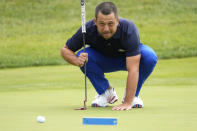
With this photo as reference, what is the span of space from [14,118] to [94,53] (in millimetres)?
1445

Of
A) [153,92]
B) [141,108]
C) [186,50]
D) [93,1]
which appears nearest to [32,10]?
[93,1]

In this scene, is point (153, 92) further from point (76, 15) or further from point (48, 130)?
point (76, 15)

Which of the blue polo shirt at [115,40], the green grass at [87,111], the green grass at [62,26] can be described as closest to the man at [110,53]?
the blue polo shirt at [115,40]

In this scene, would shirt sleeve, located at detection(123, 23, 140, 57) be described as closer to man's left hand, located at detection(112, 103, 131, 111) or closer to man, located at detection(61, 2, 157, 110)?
man, located at detection(61, 2, 157, 110)

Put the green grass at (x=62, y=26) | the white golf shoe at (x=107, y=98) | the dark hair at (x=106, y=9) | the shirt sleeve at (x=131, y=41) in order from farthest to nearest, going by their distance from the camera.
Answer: the green grass at (x=62, y=26)
the white golf shoe at (x=107, y=98)
the shirt sleeve at (x=131, y=41)
the dark hair at (x=106, y=9)

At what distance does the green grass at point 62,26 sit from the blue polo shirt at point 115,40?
8.74 meters

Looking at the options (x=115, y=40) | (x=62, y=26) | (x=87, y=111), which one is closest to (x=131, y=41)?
(x=115, y=40)

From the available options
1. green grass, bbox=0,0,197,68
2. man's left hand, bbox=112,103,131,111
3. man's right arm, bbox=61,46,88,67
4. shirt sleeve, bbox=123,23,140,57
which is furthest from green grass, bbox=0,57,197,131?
green grass, bbox=0,0,197,68

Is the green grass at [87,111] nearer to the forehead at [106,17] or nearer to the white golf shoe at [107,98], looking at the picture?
the white golf shoe at [107,98]

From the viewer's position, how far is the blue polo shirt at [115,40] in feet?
15.5

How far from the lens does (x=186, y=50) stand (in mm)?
15688

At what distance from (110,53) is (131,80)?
57 cm

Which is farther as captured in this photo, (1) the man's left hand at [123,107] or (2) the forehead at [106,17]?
(1) the man's left hand at [123,107]

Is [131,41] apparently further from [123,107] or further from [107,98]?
[107,98]
